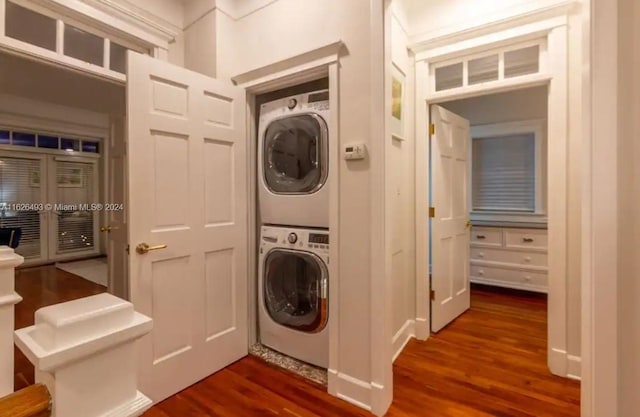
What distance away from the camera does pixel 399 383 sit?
2.04 meters

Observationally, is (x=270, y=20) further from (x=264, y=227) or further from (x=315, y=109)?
(x=264, y=227)

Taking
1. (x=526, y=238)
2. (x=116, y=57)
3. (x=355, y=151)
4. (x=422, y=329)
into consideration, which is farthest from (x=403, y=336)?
(x=116, y=57)

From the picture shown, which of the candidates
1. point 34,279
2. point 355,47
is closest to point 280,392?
point 355,47

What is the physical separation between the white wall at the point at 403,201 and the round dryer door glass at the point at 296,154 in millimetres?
593

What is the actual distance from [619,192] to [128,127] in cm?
213

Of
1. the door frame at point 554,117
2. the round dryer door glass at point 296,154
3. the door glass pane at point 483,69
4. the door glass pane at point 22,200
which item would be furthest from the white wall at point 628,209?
the door glass pane at point 22,200

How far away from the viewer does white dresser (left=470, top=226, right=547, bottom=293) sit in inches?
141

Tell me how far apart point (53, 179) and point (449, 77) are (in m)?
6.47

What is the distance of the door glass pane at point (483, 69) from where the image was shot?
245 centimetres

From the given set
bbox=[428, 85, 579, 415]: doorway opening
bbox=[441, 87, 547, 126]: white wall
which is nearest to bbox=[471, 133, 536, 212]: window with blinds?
bbox=[428, 85, 579, 415]: doorway opening

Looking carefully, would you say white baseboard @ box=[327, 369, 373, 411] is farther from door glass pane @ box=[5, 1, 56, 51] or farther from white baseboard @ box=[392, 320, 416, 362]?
door glass pane @ box=[5, 1, 56, 51]

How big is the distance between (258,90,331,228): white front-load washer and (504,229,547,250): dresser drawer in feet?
8.97

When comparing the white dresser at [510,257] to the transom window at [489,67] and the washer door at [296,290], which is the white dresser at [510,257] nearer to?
the transom window at [489,67]

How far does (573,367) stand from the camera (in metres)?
2.09
